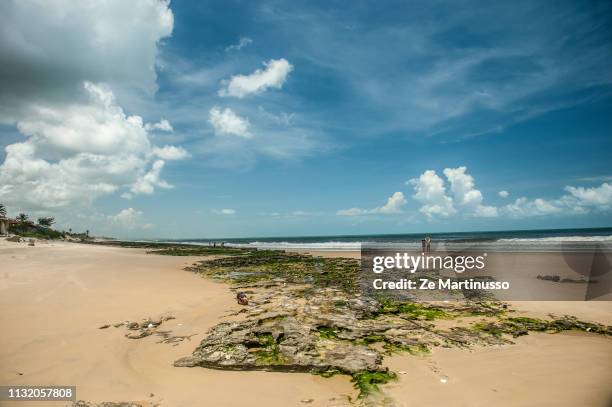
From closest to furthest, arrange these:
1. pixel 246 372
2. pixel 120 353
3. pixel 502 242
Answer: pixel 246 372 → pixel 120 353 → pixel 502 242

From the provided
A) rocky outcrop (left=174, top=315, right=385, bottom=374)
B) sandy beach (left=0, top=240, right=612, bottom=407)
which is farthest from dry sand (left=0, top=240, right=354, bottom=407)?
rocky outcrop (left=174, top=315, right=385, bottom=374)

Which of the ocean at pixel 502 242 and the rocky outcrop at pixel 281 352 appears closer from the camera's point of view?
the rocky outcrop at pixel 281 352

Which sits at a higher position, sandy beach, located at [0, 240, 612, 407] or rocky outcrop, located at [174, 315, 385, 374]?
rocky outcrop, located at [174, 315, 385, 374]

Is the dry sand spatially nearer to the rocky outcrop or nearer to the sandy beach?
→ the sandy beach

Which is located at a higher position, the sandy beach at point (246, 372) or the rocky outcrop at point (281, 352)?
the rocky outcrop at point (281, 352)

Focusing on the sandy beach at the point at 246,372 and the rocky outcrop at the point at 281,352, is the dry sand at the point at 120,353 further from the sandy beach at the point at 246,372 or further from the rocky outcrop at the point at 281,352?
the rocky outcrop at the point at 281,352

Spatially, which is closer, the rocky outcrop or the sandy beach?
the sandy beach

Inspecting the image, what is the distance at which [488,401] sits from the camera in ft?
15.7

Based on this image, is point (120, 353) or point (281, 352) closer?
point (281, 352)

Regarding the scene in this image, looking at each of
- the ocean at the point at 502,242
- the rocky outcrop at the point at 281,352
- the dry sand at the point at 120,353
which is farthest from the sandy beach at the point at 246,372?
the ocean at the point at 502,242

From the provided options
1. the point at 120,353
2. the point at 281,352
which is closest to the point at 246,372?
the point at 281,352

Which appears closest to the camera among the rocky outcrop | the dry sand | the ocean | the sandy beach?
the sandy beach

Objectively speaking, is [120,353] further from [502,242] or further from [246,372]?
[502,242]

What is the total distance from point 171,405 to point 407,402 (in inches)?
143
